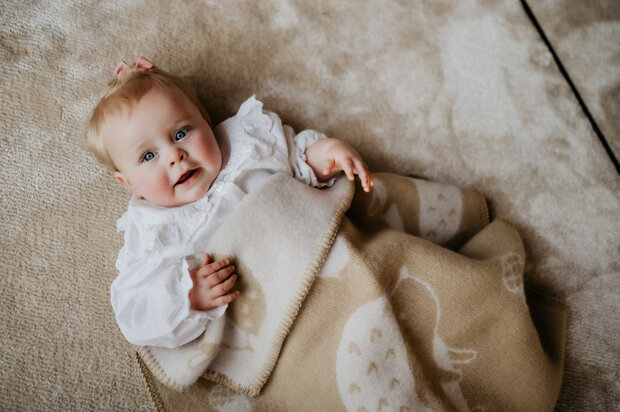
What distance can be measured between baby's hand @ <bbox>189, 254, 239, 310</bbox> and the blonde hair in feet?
1.04

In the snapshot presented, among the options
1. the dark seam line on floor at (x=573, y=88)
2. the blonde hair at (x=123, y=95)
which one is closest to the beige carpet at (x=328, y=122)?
the dark seam line on floor at (x=573, y=88)

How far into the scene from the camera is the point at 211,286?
0.74 meters

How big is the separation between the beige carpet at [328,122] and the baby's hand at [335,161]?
174 mm

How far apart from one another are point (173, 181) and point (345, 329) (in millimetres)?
448

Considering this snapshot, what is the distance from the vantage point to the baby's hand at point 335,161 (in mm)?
799

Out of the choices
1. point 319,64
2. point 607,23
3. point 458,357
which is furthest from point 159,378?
point 607,23

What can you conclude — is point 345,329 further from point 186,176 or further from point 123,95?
point 123,95

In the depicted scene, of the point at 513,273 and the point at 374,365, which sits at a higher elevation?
the point at 513,273

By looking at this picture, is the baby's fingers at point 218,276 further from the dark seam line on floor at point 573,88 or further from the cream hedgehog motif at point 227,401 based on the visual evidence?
the dark seam line on floor at point 573,88

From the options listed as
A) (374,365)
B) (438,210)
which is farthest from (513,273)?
(374,365)

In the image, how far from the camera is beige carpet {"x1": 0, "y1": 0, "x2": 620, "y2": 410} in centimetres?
87

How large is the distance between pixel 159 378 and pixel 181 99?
562mm

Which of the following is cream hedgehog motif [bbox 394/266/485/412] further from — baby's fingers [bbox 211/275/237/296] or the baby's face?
the baby's face

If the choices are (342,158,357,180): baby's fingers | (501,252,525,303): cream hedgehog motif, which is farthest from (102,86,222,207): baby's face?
(501,252,525,303): cream hedgehog motif
